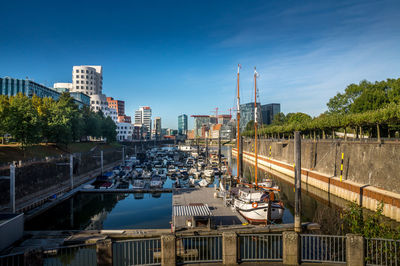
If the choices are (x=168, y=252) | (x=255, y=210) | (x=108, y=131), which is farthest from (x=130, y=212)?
(x=108, y=131)

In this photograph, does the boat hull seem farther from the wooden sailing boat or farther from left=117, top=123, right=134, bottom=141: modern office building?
left=117, top=123, right=134, bottom=141: modern office building

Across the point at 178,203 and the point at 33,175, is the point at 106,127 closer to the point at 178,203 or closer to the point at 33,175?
the point at 33,175

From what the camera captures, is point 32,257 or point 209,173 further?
point 209,173

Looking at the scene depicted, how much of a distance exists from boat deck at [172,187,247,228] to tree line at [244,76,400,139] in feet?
79.2

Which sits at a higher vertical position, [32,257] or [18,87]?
[18,87]

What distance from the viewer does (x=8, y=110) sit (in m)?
36.8

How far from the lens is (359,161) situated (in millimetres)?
35250

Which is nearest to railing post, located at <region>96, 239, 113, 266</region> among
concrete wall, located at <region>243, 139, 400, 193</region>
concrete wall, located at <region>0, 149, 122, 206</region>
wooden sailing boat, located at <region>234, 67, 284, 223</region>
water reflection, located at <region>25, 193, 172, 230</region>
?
wooden sailing boat, located at <region>234, 67, 284, 223</region>

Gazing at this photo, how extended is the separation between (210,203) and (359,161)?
2220cm

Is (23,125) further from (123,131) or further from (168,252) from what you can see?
(123,131)

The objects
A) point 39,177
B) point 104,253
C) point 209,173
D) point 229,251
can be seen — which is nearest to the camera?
point 104,253

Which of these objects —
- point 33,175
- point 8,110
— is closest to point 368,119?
point 33,175

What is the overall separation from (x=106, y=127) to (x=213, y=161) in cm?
4091

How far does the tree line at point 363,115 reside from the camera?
36.9m
